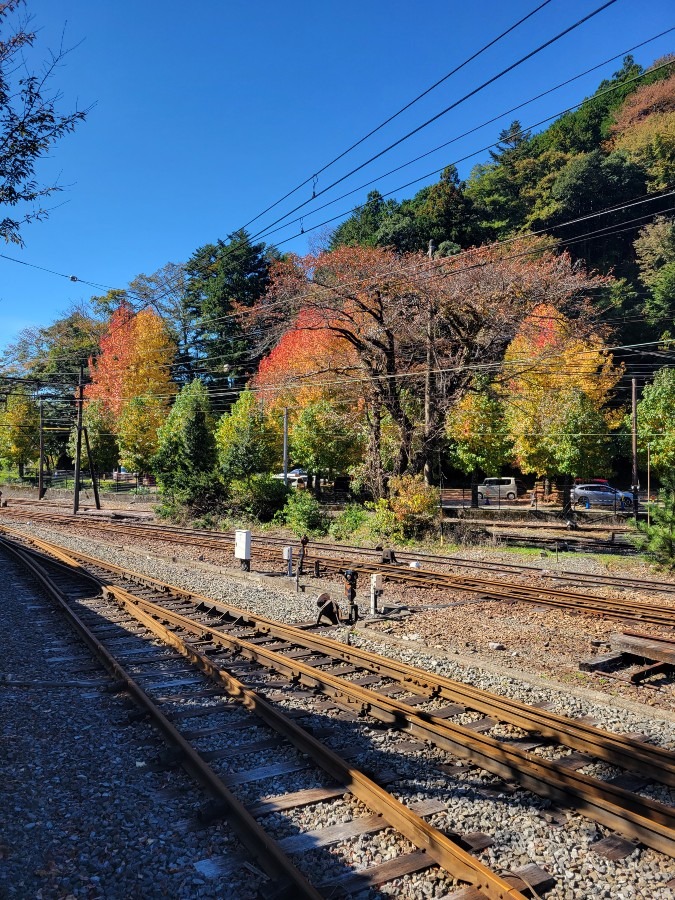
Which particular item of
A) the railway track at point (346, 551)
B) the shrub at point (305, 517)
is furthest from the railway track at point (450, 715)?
the shrub at point (305, 517)

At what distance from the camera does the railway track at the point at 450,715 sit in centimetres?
493

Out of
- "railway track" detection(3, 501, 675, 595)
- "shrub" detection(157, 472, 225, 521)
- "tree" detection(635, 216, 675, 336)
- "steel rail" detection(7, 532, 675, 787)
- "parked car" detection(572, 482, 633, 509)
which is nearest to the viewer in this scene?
"steel rail" detection(7, 532, 675, 787)

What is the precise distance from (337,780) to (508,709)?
2.34 m

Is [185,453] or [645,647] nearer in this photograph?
[645,647]

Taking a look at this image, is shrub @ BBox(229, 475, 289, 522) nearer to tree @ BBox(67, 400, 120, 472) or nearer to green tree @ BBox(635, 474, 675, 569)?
green tree @ BBox(635, 474, 675, 569)

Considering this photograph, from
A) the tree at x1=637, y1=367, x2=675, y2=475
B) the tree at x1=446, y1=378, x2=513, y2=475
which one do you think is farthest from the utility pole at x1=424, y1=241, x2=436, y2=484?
the tree at x1=637, y1=367, x2=675, y2=475

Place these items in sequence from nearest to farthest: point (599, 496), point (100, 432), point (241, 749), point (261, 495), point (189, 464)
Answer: point (241, 749)
point (261, 495)
point (189, 464)
point (599, 496)
point (100, 432)

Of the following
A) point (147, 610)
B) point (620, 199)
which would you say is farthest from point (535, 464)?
point (620, 199)

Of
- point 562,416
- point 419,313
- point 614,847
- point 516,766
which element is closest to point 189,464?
point 419,313

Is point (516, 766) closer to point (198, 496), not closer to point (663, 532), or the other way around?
point (663, 532)

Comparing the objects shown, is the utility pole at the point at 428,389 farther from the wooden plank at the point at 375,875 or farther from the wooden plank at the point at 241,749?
the wooden plank at the point at 375,875

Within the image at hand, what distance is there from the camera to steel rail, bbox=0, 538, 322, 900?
392 centimetres

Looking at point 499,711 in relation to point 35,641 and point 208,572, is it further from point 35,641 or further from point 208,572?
point 208,572

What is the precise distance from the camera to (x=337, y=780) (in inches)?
209
